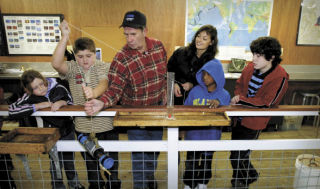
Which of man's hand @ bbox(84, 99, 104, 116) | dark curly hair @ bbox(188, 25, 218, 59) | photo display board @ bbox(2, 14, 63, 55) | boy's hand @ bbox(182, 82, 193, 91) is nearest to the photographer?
man's hand @ bbox(84, 99, 104, 116)

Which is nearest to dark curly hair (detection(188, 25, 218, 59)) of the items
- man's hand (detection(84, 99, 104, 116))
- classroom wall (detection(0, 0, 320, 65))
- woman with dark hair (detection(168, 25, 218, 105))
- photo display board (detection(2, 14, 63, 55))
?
A: woman with dark hair (detection(168, 25, 218, 105))

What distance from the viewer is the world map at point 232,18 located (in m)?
3.76

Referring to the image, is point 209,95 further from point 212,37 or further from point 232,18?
point 232,18

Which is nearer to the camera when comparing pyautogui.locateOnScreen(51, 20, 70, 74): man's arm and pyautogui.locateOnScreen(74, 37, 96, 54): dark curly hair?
pyautogui.locateOnScreen(51, 20, 70, 74): man's arm

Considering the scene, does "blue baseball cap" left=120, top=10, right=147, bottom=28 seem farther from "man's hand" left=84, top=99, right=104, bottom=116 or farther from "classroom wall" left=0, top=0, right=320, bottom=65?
"classroom wall" left=0, top=0, right=320, bottom=65

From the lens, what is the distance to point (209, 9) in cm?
377

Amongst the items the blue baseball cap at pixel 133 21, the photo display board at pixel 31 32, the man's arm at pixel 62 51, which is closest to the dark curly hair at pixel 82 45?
the man's arm at pixel 62 51

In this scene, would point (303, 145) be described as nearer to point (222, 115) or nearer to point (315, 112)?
point (315, 112)

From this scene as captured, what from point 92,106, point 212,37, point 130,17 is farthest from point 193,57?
point 92,106

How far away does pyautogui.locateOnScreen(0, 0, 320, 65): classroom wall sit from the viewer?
144 inches

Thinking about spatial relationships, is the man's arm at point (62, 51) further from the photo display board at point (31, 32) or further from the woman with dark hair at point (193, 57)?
the photo display board at point (31, 32)

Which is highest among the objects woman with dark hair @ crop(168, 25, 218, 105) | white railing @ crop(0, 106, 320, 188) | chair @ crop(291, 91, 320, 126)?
woman with dark hair @ crop(168, 25, 218, 105)

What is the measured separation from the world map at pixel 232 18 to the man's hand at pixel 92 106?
301cm

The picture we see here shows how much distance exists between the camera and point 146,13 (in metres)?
3.75
